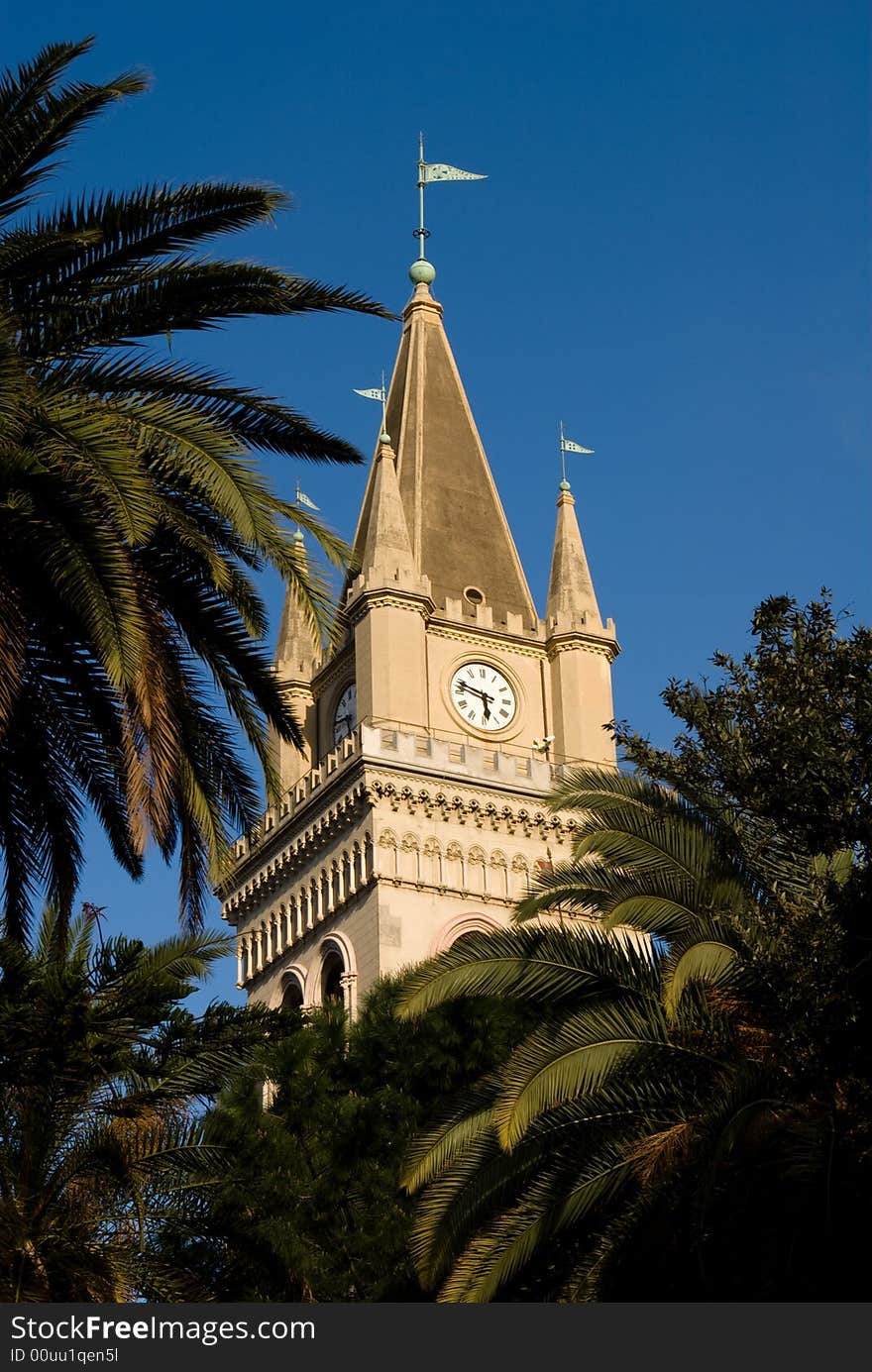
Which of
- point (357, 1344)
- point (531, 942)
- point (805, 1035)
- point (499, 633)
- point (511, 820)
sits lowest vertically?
point (357, 1344)

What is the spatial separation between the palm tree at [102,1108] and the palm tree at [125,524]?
1.11 m

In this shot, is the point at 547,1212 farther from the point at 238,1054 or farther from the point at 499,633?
the point at 499,633

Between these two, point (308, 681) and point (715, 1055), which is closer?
point (715, 1055)

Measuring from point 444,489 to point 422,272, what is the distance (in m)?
9.22

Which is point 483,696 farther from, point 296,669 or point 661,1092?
point 661,1092

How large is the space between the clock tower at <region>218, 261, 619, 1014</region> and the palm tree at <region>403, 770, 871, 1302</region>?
28.3 meters

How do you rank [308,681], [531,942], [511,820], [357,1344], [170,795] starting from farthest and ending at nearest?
[308,681]
[511,820]
[531,942]
[170,795]
[357,1344]

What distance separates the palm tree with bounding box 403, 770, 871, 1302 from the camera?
56.7ft

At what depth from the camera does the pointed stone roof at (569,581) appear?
5616cm

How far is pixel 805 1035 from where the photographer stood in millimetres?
17438

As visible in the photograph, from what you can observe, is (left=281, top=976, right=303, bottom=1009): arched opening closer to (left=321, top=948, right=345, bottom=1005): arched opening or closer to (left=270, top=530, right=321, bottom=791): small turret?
(left=321, top=948, right=345, bottom=1005): arched opening

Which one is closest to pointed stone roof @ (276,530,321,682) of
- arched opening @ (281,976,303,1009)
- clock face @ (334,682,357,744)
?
clock face @ (334,682,357,744)

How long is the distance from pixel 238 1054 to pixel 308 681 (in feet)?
130

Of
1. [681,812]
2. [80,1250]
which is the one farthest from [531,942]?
[80,1250]
